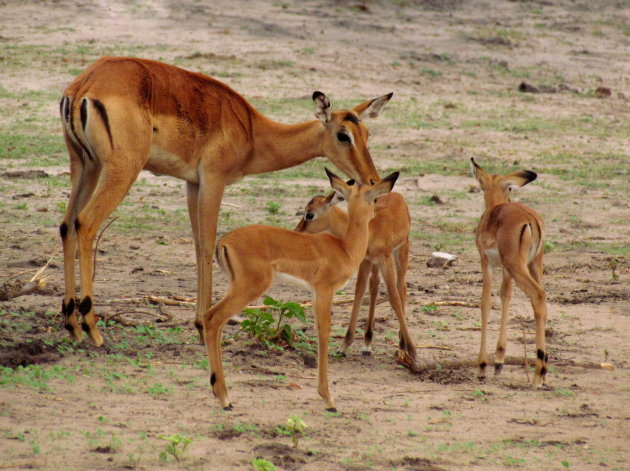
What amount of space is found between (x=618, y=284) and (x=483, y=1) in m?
14.6

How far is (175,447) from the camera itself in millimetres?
5059

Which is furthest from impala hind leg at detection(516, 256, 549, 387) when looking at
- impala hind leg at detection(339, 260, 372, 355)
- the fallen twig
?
the fallen twig

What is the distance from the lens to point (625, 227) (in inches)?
447

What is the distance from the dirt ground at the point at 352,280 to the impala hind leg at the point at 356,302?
0.74 feet

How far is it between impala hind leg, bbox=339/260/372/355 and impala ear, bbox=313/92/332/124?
1148 mm

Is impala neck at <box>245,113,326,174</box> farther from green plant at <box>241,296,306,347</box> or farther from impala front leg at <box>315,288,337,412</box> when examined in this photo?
impala front leg at <box>315,288,337,412</box>

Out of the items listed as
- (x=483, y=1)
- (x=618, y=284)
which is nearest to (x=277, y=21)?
(x=483, y=1)

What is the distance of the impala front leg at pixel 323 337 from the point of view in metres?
6.01

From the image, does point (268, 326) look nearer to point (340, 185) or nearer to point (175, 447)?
point (340, 185)

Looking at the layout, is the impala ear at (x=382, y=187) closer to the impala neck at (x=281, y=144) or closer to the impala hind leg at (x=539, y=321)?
the impala hind leg at (x=539, y=321)

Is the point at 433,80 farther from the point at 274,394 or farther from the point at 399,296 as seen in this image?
the point at 274,394

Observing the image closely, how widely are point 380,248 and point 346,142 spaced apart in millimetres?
1000

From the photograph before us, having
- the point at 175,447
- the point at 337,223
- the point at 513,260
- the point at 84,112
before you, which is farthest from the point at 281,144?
the point at 175,447

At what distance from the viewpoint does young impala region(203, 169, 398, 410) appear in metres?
5.86
